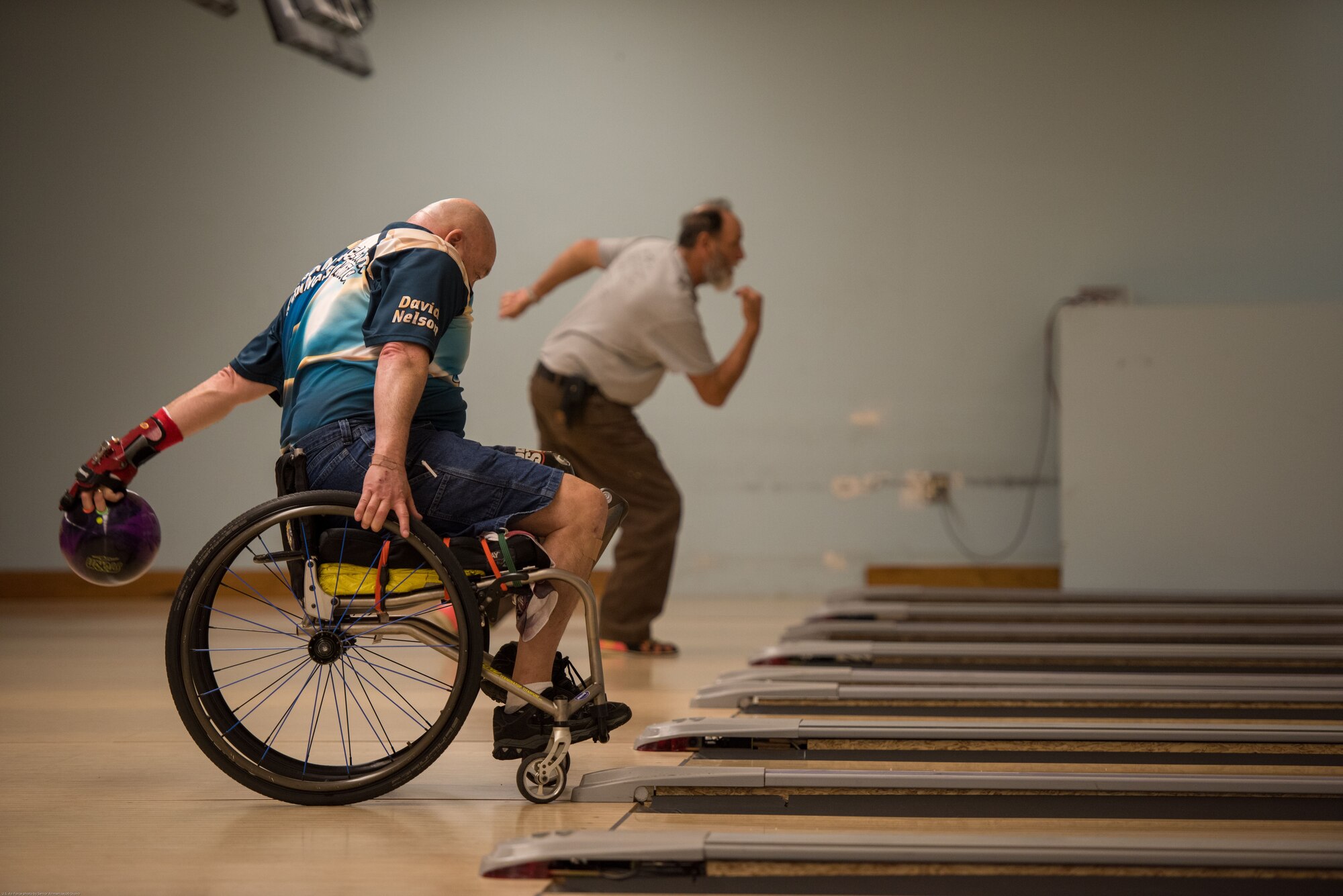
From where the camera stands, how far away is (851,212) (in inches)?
237

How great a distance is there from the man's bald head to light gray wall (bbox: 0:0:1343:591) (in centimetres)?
388

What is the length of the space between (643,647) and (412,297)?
231 centimetres

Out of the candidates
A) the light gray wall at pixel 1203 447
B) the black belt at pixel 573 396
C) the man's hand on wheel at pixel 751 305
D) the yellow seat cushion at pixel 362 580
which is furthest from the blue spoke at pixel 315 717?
the light gray wall at pixel 1203 447

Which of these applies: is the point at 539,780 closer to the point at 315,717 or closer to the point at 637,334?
the point at 315,717

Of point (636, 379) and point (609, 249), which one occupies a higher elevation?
point (609, 249)

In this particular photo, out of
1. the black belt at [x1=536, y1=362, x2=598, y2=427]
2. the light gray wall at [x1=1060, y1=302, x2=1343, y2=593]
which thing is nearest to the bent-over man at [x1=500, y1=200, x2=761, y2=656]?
the black belt at [x1=536, y1=362, x2=598, y2=427]

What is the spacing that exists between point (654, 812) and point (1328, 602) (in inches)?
147

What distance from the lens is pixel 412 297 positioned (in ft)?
6.39

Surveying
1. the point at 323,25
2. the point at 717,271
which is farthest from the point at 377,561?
the point at 323,25

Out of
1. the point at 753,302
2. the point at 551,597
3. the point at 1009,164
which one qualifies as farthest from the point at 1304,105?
→ the point at 551,597

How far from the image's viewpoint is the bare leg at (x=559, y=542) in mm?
2055

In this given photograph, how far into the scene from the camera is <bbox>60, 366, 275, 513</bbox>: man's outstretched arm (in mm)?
2086

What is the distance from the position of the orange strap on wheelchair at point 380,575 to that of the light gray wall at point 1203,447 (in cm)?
424

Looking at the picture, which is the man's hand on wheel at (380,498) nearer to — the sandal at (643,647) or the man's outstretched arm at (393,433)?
the man's outstretched arm at (393,433)
